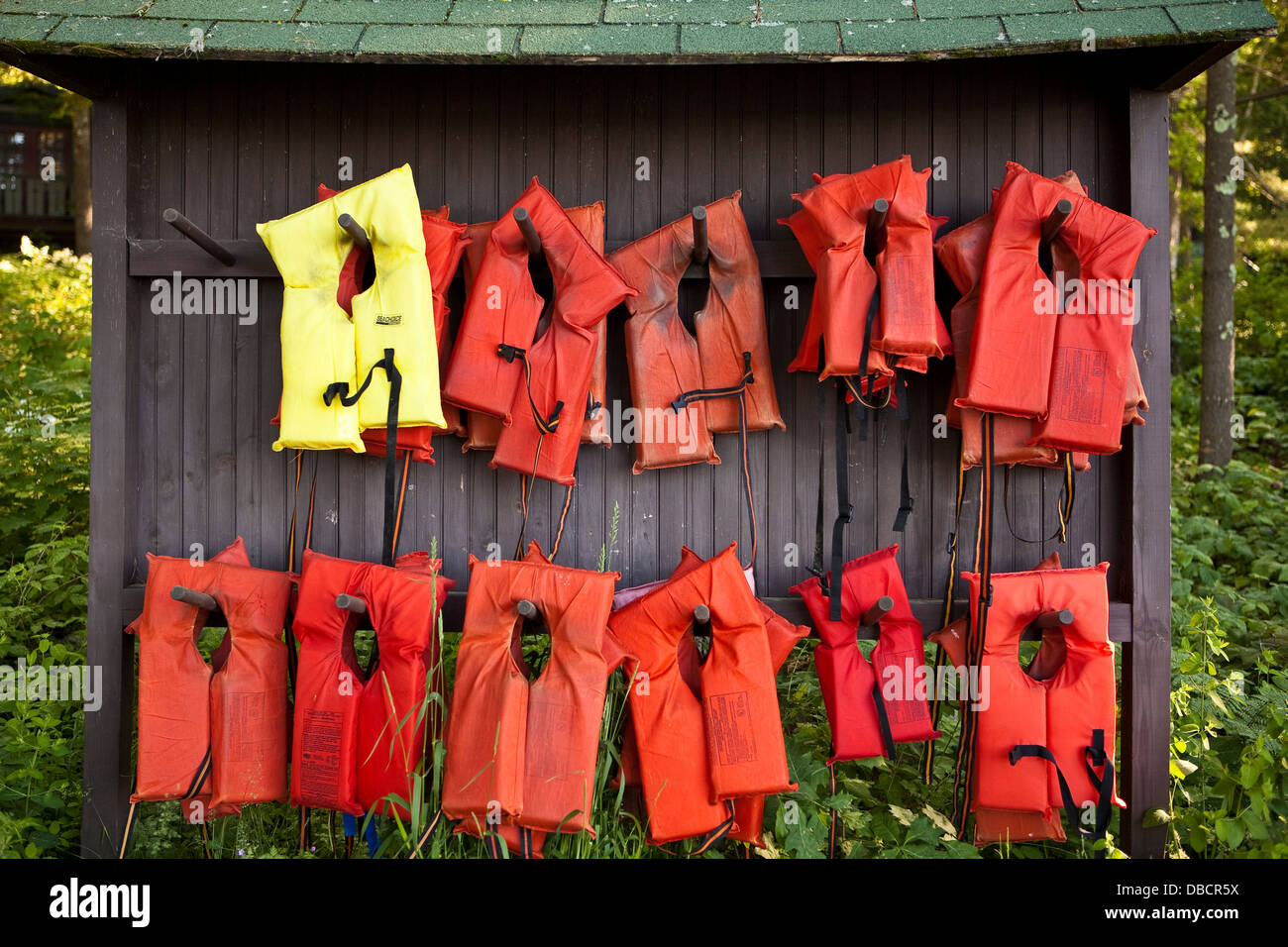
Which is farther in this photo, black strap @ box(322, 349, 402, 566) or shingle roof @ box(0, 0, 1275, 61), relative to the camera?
black strap @ box(322, 349, 402, 566)

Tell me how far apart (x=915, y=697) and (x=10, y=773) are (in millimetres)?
3645

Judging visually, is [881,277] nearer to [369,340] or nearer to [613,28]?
[613,28]

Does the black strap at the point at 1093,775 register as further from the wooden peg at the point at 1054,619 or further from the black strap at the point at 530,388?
the black strap at the point at 530,388

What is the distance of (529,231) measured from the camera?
3.24 meters

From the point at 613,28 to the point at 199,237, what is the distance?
67.0 inches

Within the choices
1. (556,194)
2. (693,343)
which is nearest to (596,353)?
(693,343)

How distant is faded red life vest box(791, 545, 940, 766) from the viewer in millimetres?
3291

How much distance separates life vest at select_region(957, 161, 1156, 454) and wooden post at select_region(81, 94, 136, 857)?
10.8 feet

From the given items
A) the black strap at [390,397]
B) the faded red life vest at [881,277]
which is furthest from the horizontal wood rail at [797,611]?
the faded red life vest at [881,277]

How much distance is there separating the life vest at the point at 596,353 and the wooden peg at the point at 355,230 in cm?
41

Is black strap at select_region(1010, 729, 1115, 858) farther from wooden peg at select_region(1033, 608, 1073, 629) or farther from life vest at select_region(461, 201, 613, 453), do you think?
life vest at select_region(461, 201, 613, 453)

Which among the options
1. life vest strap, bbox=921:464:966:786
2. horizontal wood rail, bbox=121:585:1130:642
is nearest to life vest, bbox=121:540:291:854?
horizontal wood rail, bbox=121:585:1130:642

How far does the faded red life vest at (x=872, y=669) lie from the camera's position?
10.8 ft

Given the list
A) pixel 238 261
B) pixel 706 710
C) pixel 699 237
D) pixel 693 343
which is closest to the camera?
pixel 706 710
